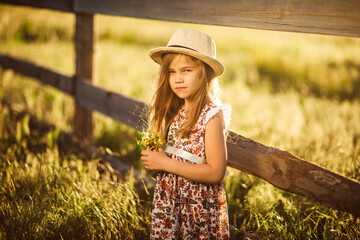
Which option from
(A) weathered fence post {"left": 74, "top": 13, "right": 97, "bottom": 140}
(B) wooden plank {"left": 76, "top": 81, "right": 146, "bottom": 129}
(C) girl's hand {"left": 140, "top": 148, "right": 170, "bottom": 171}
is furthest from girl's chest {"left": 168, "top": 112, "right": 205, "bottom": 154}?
(A) weathered fence post {"left": 74, "top": 13, "right": 97, "bottom": 140}

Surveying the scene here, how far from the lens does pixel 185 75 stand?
182 centimetres

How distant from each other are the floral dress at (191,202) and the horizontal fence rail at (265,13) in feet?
1.96

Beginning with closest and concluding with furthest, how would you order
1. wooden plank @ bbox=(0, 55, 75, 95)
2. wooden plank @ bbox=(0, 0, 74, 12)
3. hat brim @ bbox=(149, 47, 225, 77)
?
hat brim @ bbox=(149, 47, 225, 77), wooden plank @ bbox=(0, 0, 74, 12), wooden plank @ bbox=(0, 55, 75, 95)

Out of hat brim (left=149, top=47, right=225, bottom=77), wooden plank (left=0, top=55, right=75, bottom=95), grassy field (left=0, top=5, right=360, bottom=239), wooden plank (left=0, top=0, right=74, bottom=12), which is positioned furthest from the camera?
wooden plank (left=0, top=55, right=75, bottom=95)

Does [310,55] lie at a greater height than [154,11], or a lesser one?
greater

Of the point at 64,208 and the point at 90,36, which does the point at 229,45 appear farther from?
the point at 64,208

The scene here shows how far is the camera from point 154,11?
269 cm

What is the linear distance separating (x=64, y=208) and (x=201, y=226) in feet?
3.46

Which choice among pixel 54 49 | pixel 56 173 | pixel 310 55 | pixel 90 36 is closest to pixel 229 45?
pixel 310 55

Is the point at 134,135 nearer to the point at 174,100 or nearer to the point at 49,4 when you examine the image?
the point at 49,4

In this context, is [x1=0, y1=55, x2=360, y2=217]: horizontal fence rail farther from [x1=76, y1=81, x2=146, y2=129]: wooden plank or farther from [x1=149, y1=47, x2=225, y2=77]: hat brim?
[x1=76, y1=81, x2=146, y2=129]: wooden plank

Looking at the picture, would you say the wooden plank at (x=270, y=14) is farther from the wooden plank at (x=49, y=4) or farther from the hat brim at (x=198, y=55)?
the wooden plank at (x=49, y=4)

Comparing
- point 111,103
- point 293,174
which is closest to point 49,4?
point 111,103

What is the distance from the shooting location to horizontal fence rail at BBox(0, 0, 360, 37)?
162 cm
